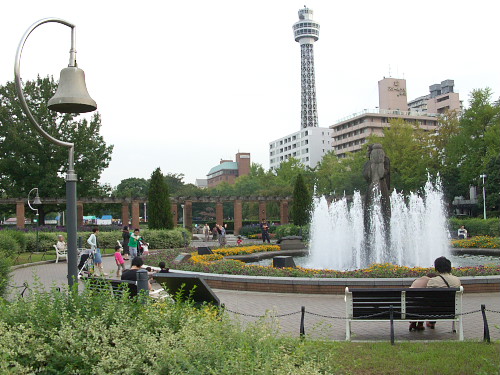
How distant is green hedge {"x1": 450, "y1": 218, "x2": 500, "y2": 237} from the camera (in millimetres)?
32250

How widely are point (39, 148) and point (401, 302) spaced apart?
40.2 meters

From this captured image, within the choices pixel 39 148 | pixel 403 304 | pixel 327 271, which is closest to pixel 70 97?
pixel 403 304

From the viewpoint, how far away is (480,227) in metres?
34.0

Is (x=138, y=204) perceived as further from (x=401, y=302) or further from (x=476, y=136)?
(x=401, y=302)

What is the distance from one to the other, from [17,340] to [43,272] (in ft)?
47.7

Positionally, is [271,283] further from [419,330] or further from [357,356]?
[357,356]

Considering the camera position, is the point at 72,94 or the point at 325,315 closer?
the point at 72,94

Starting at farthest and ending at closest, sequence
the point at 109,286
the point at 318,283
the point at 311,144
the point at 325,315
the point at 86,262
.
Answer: the point at 311,144 < the point at 86,262 < the point at 318,283 < the point at 325,315 < the point at 109,286

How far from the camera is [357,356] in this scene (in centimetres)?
699

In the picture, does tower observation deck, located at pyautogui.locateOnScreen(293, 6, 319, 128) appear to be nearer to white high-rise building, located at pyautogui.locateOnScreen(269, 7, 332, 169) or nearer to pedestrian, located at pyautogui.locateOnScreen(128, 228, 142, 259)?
white high-rise building, located at pyautogui.locateOnScreen(269, 7, 332, 169)

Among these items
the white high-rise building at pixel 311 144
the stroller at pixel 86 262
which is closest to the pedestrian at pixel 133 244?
the stroller at pixel 86 262

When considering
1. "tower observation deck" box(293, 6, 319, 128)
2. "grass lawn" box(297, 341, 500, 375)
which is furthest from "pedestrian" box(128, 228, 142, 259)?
"tower observation deck" box(293, 6, 319, 128)

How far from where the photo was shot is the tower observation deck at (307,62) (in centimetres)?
14138

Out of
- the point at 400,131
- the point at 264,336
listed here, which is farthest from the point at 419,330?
the point at 400,131
